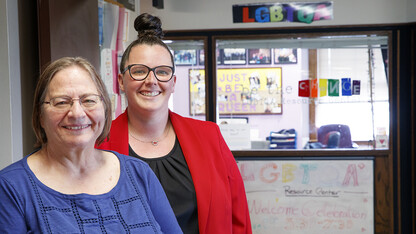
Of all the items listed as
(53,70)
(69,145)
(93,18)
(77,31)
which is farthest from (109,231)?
→ (93,18)

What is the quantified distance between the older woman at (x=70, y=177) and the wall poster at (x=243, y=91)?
10.4 feet

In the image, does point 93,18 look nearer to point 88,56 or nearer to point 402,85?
point 88,56

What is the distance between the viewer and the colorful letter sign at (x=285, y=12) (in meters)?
4.26

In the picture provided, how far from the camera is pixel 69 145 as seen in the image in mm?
1170

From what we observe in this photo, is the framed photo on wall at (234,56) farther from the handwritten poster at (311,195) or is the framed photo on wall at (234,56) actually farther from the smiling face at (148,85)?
the smiling face at (148,85)

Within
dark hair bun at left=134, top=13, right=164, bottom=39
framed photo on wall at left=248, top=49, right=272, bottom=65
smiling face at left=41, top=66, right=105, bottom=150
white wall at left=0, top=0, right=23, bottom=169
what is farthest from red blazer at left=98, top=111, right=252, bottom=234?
framed photo on wall at left=248, top=49, right=272, bottom=65

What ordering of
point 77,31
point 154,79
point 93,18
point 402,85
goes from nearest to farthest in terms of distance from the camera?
point 154,79 < point 77,31 < point 93,18 < point 402,85

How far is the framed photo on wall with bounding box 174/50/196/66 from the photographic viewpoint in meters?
4.42

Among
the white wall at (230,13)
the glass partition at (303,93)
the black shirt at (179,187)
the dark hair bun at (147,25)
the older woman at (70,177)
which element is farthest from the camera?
the glass partition at (303,93)

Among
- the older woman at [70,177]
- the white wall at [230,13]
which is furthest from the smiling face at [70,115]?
the white wall at [230,13]

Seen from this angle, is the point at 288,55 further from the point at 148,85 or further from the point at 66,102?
the point at 66,102

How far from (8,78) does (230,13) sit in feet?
8.61

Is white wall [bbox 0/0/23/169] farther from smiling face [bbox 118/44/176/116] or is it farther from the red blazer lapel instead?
the red blazer lapel

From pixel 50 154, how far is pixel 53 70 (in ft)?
0.68
